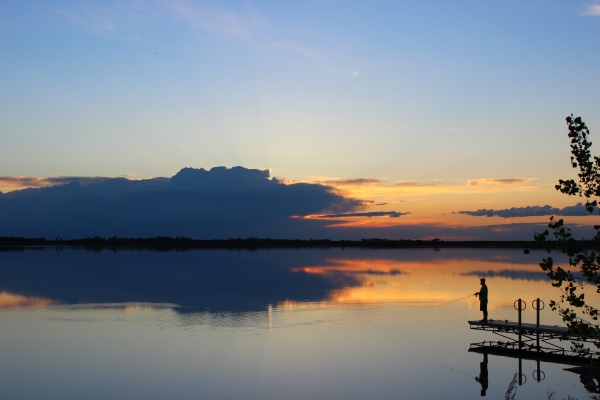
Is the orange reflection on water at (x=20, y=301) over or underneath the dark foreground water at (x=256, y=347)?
underneath

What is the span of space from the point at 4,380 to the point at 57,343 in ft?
13.3

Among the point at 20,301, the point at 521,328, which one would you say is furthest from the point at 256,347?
the point at 20,301

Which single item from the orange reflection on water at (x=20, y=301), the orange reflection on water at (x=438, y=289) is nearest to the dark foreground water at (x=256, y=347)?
the orange reflection on water at (x=20, y=301)

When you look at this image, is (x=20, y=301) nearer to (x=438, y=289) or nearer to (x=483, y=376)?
(x=438, y=289)

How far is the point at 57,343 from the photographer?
54.5 feet

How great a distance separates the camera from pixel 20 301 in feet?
85.5

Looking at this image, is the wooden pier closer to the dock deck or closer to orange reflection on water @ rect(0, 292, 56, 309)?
the dock deck

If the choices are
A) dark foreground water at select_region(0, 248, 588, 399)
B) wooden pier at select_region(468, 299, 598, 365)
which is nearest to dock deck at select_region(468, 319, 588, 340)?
wooden pier at select_region(468, 299, 598, 365)

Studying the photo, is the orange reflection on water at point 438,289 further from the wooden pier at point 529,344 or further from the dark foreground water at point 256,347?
the wooden pier at point 529,344

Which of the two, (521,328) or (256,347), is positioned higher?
(521,328)

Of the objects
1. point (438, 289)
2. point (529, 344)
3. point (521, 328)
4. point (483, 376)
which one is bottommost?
point (483, 376)

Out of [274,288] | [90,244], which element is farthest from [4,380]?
[90,244]

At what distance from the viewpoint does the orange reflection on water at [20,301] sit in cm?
2461

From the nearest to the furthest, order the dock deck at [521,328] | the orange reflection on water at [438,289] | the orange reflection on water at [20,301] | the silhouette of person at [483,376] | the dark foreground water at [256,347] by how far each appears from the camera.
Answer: the dark foreground water at [256,347] < the silhouette of person at [483,376] < the dock deck at [521,328] < the orange reflection on water at [20,301] < the orange reflection on water at [438,289]
